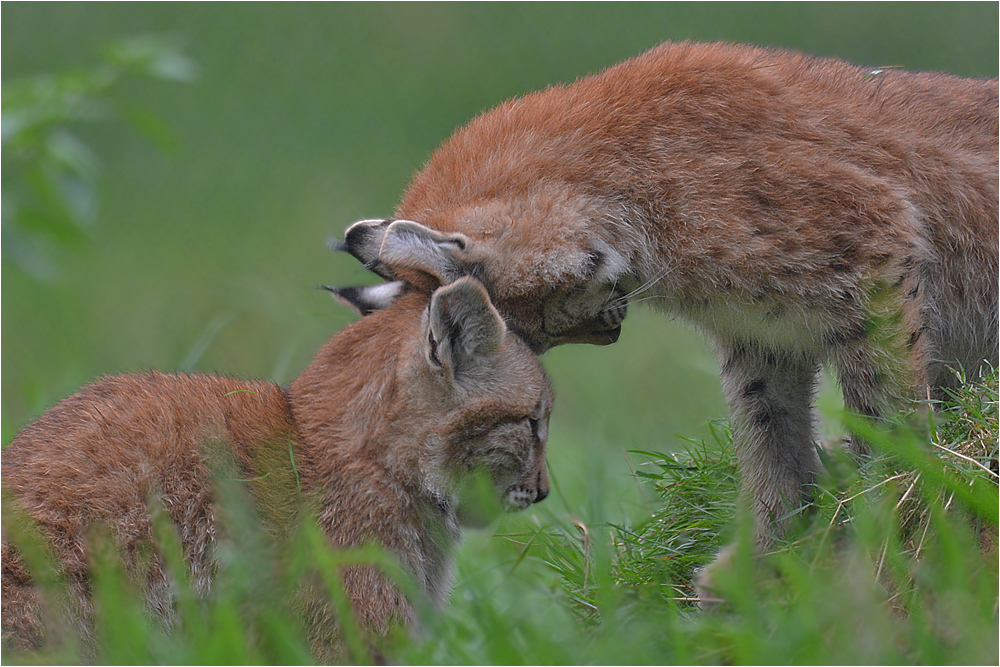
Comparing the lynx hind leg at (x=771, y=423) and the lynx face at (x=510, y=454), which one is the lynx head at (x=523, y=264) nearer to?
the lynx face at (x=510, y=454)

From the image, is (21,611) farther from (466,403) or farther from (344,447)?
(466,403)

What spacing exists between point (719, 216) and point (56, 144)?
2.87 m

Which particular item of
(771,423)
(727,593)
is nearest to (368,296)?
(771,423)

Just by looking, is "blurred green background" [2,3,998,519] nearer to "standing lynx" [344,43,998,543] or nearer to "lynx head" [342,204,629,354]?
"standing lynx" [344,43,998,543]

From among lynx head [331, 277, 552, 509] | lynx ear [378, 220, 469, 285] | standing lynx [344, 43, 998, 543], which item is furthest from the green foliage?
lynx head [331, 277, 552, 509]

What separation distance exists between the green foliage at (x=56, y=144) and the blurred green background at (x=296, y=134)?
9.69 ft

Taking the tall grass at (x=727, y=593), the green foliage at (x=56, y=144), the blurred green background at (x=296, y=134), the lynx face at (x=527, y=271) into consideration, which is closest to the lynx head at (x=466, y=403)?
the lynx face at (x=527, y=271)

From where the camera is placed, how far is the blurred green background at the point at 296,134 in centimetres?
886

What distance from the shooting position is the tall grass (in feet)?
8.47

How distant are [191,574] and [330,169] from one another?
25.1 ft

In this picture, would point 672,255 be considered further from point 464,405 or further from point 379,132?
point 379,132

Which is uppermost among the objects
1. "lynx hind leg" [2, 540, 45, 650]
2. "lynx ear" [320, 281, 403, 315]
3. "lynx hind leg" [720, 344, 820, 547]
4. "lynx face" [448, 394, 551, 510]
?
"lynx ear" [320, 281, 403, 315]

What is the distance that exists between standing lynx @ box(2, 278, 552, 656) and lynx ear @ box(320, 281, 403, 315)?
0.08ft

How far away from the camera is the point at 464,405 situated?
364 cm
